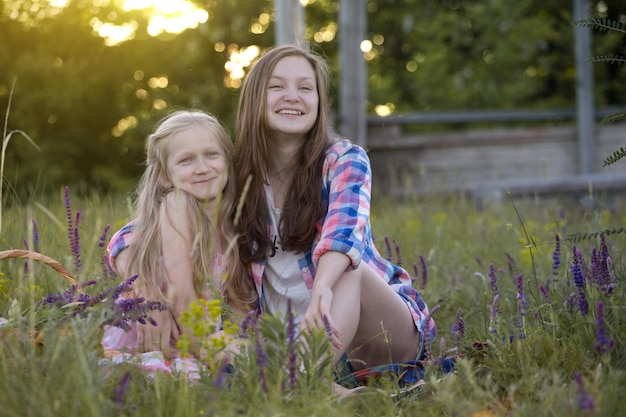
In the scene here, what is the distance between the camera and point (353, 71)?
23.1ft

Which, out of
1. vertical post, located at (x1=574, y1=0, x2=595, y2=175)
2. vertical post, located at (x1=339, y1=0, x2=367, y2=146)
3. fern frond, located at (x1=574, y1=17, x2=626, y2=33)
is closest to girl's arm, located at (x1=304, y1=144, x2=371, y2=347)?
fern frond, located at (x1=574, y1=17, x2=626, y2=33)

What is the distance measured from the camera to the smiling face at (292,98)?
9.38 feet

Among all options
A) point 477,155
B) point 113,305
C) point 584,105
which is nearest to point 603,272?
point 113,305

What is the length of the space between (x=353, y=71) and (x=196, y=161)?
4.41 m

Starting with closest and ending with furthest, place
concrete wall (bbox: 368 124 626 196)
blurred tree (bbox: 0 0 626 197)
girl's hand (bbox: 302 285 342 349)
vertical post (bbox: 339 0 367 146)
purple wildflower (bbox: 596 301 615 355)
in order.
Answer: purple wildflower (bbox: 596 301 615 355) < girl's hand (bbox: 302 285 342 349) < vertical post (bbox: 339 0 367 146) < concrete wall (bbox: 368 124 626 196) < blurred tree (bbox: 0 0 626 197)

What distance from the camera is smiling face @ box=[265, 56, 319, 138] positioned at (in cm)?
286

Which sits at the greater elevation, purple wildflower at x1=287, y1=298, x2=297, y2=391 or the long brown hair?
the long brown hair

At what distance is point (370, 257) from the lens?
9.41ft

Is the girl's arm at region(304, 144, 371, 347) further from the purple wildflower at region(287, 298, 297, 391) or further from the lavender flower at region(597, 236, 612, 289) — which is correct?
the lavender flower at region(597, 236, 612, 289)

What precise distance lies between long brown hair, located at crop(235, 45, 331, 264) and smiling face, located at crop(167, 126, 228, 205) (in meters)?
0.12

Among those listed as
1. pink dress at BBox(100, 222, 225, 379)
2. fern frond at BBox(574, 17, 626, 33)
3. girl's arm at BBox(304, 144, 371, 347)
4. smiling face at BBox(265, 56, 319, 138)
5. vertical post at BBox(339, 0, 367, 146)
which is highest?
vertical post at BBox(339, 0, 367, 146)

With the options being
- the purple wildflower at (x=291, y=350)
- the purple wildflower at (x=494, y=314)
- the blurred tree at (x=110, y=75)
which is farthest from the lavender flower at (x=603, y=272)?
the blurred tree at (x=110, y=75)

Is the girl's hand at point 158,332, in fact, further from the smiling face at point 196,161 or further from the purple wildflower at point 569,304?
the purple wildflower at point 569,304

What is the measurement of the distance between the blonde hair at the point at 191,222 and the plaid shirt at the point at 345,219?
107 millimetres
